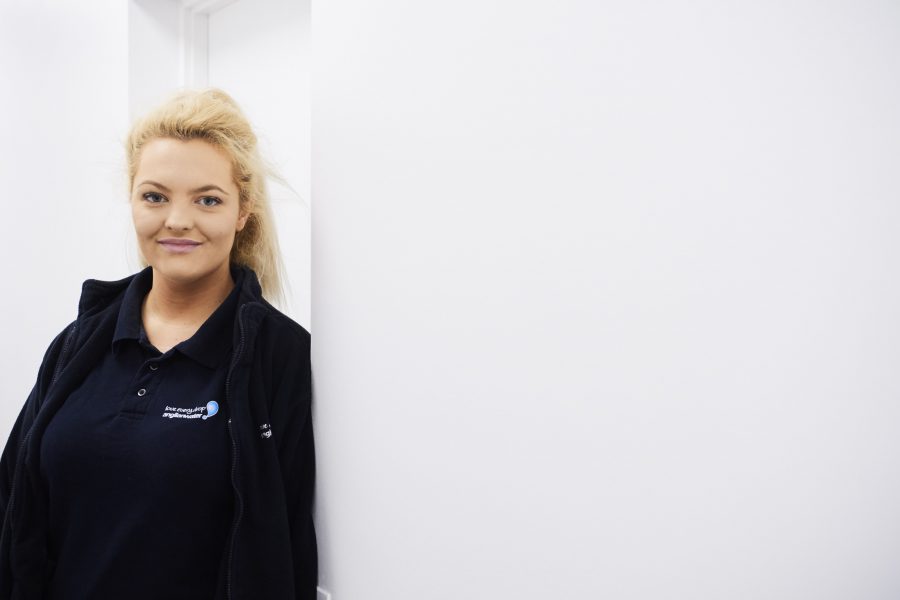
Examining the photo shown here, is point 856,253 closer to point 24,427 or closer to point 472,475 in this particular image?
point 472,475

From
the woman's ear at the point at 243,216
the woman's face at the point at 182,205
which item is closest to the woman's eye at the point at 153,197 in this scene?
the woman's face at the point at 182,205

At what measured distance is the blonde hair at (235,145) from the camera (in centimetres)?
94

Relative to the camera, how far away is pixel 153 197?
0.95 metres

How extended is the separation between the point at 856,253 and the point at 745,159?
13 cm

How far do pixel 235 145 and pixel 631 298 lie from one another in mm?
755

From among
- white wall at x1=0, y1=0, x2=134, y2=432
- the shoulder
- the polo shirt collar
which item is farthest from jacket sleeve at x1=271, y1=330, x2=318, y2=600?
white wall at x1=0, y1=0, x2=134, y2=432

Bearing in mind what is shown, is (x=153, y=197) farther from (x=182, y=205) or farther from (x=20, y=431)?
(x=20, y=431)

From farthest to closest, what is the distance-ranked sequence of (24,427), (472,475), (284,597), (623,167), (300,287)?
(300,287), (24,427), (284,597), (472,475), (623,167)

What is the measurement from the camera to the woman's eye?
946 mm

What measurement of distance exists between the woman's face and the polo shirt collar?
7cm

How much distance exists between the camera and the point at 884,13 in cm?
49

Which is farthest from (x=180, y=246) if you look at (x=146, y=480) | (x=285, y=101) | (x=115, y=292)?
(x=285, y=101)

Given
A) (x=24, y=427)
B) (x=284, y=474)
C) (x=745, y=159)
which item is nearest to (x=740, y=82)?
(x=745, y=159)

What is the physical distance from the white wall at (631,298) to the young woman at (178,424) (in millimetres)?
192
